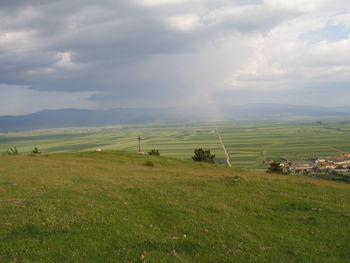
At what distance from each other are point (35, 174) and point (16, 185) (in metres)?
7.23

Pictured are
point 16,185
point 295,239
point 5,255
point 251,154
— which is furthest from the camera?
point 251,154

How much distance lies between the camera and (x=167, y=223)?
1543 cm

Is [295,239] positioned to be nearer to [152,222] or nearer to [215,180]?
[152,222]

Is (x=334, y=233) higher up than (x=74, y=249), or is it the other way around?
(x=74, y=249)

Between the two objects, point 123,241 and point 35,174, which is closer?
point 123,241

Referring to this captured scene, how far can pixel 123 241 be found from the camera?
1236cm

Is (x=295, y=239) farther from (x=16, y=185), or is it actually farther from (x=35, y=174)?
(x=35, y=174)

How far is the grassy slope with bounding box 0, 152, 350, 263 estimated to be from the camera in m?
11.4

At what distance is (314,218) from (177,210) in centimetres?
901

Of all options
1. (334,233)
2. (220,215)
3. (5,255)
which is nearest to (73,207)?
(5,255)

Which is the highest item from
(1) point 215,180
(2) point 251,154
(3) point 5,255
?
(3) point 5,255

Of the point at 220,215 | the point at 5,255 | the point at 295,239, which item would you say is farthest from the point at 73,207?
the point at 295,239

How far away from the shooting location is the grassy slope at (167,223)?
37.5 feet

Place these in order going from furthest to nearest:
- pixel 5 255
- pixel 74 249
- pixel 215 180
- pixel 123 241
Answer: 1. pixel 215 180
2. pixel 123 241
3. pixel 74 249
4. pixel 5 255
